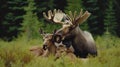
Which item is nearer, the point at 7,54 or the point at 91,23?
the point at 7,54

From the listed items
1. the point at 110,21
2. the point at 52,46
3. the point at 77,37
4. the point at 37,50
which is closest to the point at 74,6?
the point at 110,21

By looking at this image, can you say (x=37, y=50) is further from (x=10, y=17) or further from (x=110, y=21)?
(x=110, y=21)

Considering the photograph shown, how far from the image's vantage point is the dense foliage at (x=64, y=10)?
2961 cm

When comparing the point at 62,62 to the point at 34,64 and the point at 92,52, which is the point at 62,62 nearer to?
the point at 34,64

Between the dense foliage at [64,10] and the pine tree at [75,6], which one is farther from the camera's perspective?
the dense foliage at [64,10]

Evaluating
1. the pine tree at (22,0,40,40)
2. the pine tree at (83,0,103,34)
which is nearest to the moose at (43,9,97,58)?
the pine tree at (22,0,40,40)

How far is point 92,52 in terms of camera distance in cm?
1377

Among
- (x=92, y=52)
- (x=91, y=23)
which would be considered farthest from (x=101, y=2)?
(x=92, y=52)

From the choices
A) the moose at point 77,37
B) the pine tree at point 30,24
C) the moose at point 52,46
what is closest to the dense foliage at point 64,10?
the pine tree at point 30,24

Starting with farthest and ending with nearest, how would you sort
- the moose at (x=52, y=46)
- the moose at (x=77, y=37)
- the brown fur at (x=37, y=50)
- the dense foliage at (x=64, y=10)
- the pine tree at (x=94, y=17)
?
the pine tree at (x=94, y=17)
the dense foliage at (x=64, y=10)
the moose at (x=77, y=37)
the brown fur at (x=37, y=50)
the moose at (x=52, y=46)

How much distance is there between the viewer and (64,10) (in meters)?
31.6

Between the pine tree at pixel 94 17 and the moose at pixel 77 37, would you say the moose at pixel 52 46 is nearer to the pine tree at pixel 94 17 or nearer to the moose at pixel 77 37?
the moose at pixel 77 37

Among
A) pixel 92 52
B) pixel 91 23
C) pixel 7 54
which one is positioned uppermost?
pixel 7 54

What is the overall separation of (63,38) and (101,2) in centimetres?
2027
